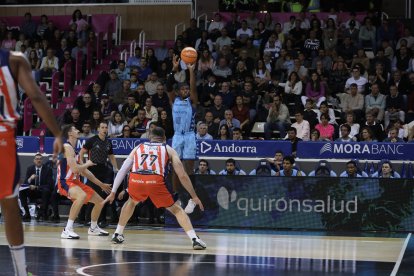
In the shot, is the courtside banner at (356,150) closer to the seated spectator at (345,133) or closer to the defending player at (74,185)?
the seated spectator at (345,133)

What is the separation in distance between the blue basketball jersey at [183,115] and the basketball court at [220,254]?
2047 millimetres

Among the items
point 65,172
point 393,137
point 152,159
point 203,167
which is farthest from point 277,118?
point 152,159

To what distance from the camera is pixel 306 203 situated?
702 inches

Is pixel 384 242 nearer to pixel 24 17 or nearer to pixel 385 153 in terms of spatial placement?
pixel 385 153

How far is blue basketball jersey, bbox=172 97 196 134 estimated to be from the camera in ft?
55.5

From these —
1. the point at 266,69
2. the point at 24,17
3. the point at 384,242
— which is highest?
the point at 24,17

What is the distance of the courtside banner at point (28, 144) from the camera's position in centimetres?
2134

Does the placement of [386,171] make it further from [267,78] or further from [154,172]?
[154,172]

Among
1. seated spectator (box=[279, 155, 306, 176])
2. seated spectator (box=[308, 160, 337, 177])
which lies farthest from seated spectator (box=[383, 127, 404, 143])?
seated spectator (box=[279, 155, 306, 176])

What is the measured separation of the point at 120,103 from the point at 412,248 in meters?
11.9

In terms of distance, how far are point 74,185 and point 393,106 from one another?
9454 mm

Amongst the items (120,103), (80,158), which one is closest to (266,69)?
(120,103)

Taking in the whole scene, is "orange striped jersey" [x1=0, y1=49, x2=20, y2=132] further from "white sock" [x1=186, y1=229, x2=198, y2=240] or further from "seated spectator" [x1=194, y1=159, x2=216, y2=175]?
"seated spectator" [x1=194, y1=159, x2=216, y2=175]

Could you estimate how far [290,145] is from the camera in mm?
19562
